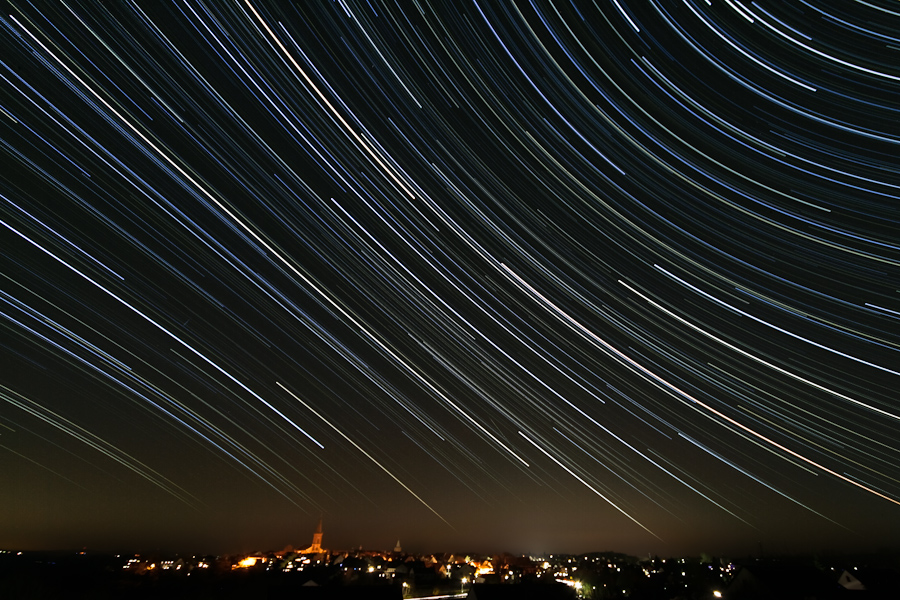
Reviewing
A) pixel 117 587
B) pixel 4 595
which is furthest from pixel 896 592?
pixel 4 595

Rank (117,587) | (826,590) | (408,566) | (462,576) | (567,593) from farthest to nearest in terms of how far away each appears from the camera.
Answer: (408,566) → (462,576) → (826,590) → (567,593) → (117,587)

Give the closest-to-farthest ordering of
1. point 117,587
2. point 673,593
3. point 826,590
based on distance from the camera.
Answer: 1. point 117,587
2. point 826,590
3. point 673,593

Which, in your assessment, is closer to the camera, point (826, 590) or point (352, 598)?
point (352, 598)

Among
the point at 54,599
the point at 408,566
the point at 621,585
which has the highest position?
the point at 408,566

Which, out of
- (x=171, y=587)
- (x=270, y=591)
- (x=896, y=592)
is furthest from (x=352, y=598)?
(x=896, y=592)

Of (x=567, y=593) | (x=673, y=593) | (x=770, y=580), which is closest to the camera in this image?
(x=567, y=593)

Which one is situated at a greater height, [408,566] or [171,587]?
[408,566]

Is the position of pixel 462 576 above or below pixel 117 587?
above

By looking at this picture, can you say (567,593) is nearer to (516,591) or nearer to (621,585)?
(516,591)

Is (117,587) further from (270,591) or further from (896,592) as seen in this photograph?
(896,592)
